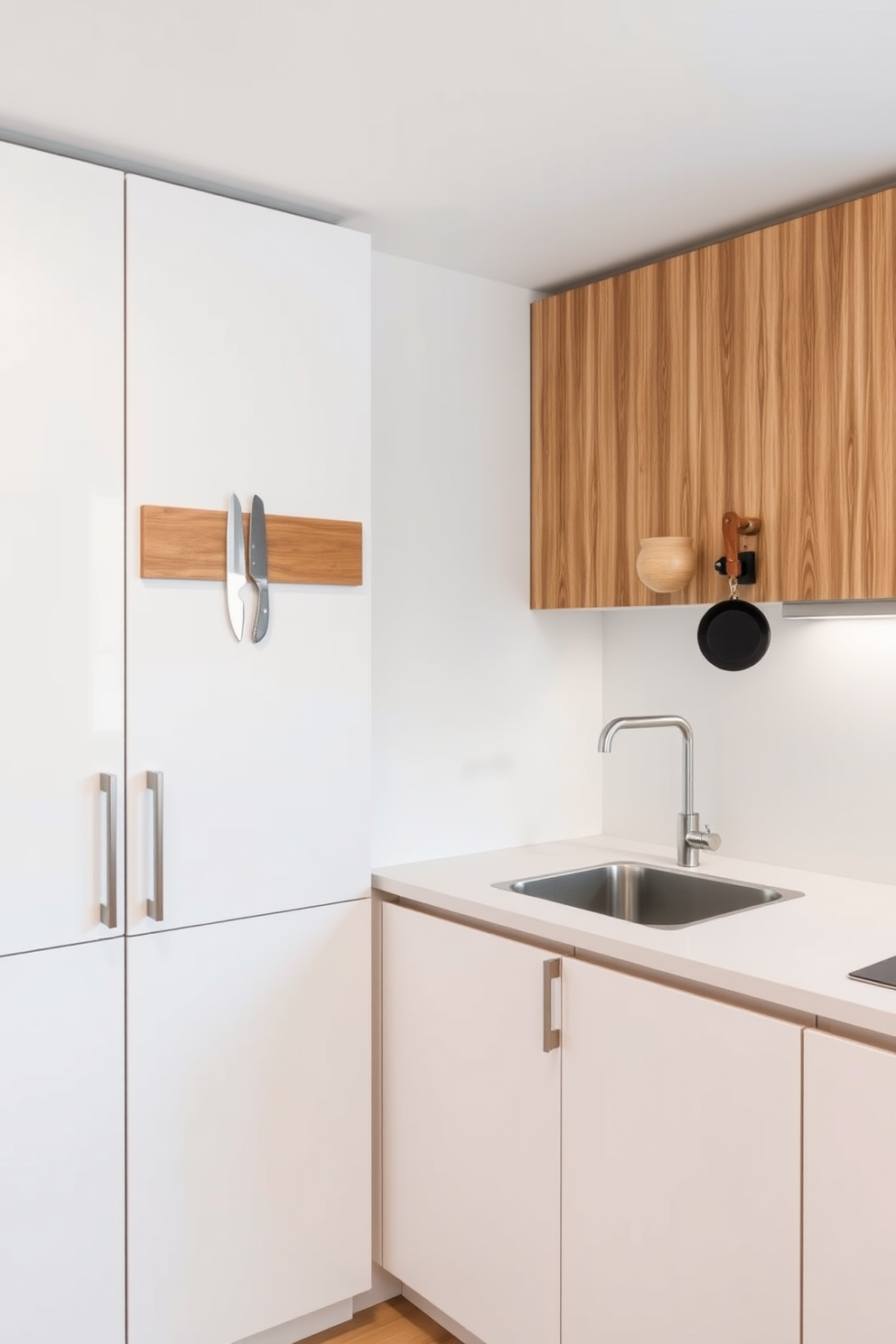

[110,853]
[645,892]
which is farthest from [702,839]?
[110,853]

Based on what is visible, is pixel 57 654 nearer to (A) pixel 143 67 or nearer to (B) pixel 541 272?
(A) pixel 143 67

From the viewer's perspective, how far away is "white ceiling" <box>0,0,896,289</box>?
5.22 feet

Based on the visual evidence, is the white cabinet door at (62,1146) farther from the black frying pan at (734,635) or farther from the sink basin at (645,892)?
the black frying pan at (734,635)

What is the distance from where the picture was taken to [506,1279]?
2104 mm

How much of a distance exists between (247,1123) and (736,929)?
1041 millimetres

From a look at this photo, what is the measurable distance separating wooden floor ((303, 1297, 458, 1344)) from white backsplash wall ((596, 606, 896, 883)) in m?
1.24

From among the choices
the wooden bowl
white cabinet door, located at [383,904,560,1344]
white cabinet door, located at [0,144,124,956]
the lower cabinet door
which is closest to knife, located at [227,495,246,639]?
white cabinet door, located at [0,144,124,956]

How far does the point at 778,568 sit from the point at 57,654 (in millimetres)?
1399

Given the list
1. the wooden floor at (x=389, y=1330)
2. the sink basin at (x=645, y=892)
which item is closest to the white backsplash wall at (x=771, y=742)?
the sink basin at (x=645, y=892)

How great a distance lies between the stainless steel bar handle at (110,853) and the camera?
78.8 inches

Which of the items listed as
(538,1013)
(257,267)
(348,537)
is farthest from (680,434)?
(538,1013)

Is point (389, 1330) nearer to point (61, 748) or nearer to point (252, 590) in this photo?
point (61, 748)

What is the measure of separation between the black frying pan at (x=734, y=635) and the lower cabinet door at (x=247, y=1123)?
95cm

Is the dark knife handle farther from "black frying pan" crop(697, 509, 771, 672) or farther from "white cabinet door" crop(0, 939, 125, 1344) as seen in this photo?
"black frying pan" crop(697, 509, 771, 672)
